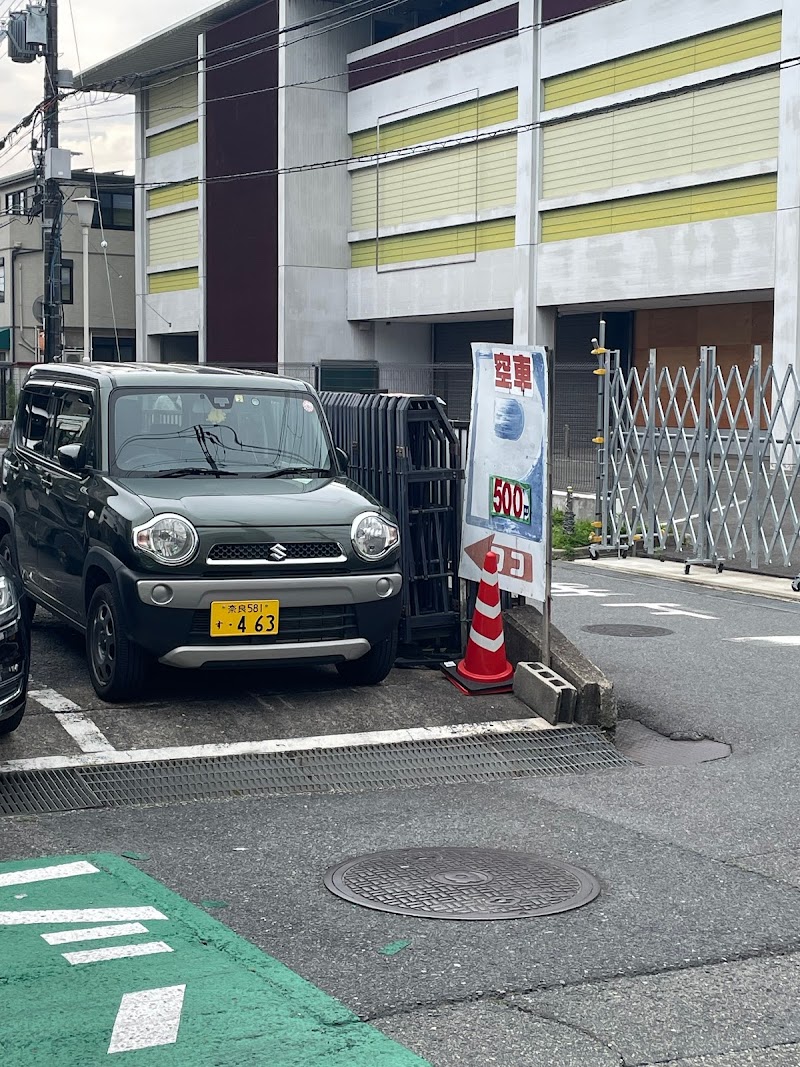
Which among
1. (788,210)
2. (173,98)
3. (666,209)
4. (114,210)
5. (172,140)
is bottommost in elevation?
(788,210)

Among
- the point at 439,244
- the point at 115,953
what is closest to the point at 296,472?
the point at 115,953

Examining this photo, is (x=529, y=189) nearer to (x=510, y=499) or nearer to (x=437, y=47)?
(x=437, y=47)

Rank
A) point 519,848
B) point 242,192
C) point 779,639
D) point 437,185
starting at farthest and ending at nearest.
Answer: point 242,192 < point 437,185 < point 779,639 < point 519,848

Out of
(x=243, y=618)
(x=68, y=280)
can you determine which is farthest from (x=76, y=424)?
(x=68, y=280)

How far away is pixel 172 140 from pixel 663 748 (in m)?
44.0

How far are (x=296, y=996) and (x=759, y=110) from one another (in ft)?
86.7

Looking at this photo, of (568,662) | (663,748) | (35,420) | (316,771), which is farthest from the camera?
(35,420)

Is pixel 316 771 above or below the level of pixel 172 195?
below

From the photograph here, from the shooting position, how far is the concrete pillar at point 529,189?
33344 millimetres

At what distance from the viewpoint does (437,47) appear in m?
37.2

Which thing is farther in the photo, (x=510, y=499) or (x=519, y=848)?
(x=510, y=499)

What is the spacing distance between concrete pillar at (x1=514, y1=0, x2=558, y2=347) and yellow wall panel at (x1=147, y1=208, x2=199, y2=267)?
52.2 ft

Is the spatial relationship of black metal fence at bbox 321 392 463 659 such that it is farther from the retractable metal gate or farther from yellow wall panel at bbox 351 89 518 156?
yellow wall panel at bbox 351 89 518 156

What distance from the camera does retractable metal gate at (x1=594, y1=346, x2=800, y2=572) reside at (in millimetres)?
16859
